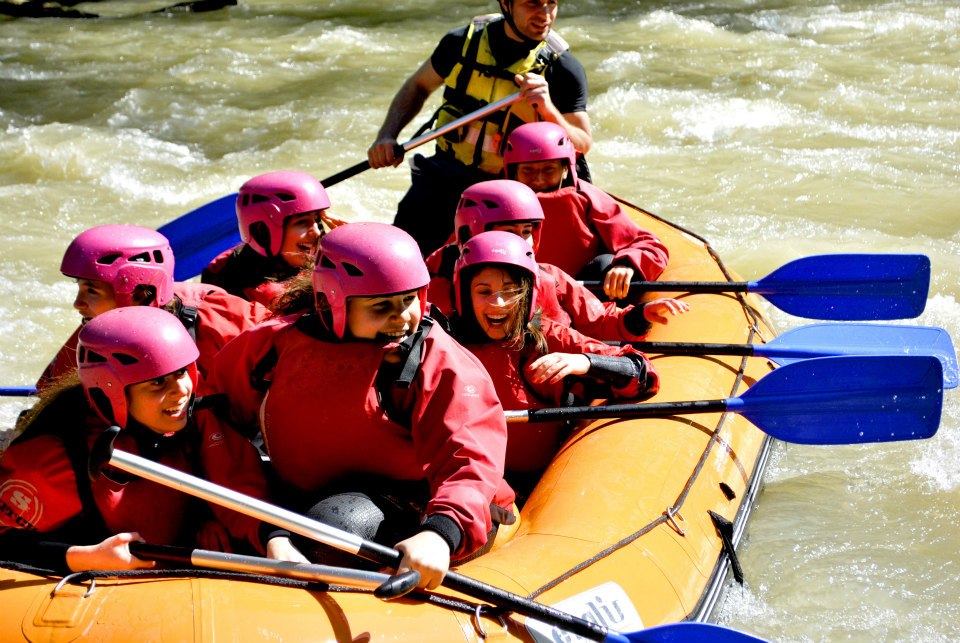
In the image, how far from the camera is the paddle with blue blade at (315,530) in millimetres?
2201

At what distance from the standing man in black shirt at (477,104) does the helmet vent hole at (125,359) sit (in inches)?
97.0

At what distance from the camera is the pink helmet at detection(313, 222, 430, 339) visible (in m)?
2.53

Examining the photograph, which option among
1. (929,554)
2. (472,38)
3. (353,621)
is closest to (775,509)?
(929,554)

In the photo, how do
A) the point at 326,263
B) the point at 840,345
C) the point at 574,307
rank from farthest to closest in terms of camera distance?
the point at 840,345, the point at 574,307, the point at 326,263

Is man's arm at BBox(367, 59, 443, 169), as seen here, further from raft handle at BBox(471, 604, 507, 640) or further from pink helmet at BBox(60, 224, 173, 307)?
raft handle at BBox(471, 604, 507, 640)

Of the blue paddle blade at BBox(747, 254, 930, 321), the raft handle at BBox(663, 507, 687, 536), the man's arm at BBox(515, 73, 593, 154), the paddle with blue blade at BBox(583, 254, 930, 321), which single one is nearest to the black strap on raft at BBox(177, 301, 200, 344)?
the raft handle at BBox(663, 507, 687, 536)

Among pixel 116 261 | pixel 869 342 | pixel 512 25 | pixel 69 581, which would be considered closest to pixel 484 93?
pixel 512 25

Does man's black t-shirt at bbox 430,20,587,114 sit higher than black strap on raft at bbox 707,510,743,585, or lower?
higher

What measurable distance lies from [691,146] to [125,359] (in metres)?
6.97

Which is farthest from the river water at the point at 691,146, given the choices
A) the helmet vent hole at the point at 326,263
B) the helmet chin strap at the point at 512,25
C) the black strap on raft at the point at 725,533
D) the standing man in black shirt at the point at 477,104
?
the helmet chin strap at the point at 512,25

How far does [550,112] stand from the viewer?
451 cm

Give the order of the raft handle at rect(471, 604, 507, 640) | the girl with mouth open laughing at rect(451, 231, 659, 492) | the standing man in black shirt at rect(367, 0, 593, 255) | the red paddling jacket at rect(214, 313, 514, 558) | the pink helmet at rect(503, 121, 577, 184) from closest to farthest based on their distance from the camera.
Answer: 1. the raft handle at rect(471, 604, 507, 640)
2. the red paddling jacket at rect(214, 313, 514, 558)
3. the girl with mouth open laughing at rect(451, 231, 659, 492)
4. the pink helmet at rect(503, 121, 577, 184)
5. the standing man in black shirt at rect(367, 0, 593, 255)

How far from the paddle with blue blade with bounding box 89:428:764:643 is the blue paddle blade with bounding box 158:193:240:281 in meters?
2.47

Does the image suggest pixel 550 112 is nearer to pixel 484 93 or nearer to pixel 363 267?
pixel 484 93
